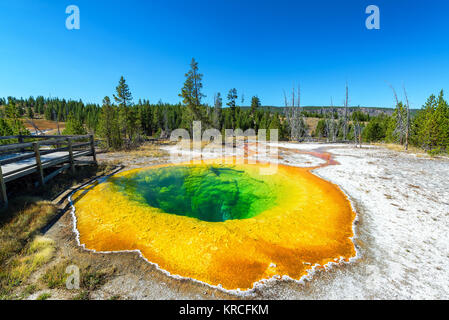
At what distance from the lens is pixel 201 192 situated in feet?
35.2

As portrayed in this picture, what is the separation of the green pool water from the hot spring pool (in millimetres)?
53

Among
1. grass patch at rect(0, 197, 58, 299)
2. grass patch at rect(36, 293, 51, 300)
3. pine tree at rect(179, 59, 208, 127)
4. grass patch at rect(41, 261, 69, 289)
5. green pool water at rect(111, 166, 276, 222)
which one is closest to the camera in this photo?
grass patch at rect(36, 293, 51, 300)

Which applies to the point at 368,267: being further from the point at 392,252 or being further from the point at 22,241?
the point at 22,241

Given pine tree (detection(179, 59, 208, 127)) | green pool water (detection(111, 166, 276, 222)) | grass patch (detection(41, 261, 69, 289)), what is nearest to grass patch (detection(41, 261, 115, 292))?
grass patch (detection(41, 261, 69, 289))

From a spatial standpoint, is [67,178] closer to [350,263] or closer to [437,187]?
[350,263]

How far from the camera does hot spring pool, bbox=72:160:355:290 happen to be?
13.2ft

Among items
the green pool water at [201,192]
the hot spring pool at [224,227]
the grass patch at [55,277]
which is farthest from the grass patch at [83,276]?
the green pool water at [201,192]

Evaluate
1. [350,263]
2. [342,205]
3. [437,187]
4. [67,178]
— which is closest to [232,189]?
[342,205]

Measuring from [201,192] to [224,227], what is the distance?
5.32 m

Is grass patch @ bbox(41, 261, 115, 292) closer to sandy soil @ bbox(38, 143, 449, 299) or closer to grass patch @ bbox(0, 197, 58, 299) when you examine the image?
sandy soil @ bbox(38, 143, 449, 299)
